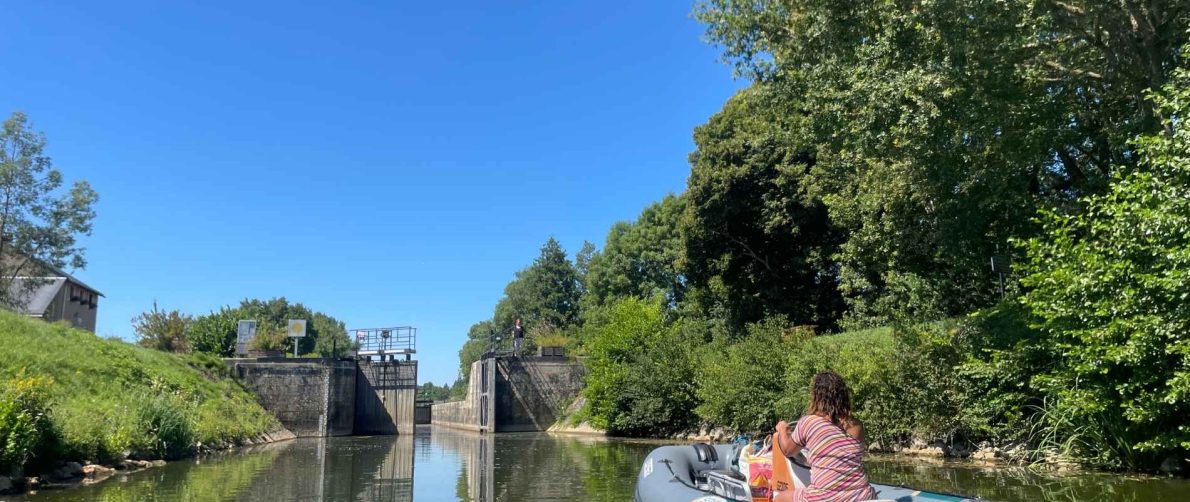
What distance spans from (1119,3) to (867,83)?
3576mm

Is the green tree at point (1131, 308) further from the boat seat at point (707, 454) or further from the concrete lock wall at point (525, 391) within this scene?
the concrete lock wall at point (525, 391)

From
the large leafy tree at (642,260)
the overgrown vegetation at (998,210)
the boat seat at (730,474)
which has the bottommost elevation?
the boat seat at (730,474)

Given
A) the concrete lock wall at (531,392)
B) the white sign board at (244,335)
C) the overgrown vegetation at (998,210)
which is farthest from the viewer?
the concrete lock wall at (531,392)

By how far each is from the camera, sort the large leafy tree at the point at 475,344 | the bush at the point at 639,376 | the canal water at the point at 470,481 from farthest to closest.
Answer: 1. the large leafy tree at the point at 475,344
2. the bush at the point at 639,376
3. the canal water at the point at 470,481

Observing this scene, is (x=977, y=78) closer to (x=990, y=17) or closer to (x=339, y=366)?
(x=990, y=17)

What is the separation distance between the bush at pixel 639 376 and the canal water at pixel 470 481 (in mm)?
7158

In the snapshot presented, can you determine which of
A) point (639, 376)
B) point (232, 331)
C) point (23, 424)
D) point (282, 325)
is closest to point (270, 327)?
point (232, 331)

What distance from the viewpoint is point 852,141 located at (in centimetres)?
1334

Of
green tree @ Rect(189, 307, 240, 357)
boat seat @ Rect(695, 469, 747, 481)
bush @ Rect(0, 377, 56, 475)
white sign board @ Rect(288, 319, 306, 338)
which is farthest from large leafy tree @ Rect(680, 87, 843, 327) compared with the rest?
green tree @ Rect(189, 307, 240, 357)

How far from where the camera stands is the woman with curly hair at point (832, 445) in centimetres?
462

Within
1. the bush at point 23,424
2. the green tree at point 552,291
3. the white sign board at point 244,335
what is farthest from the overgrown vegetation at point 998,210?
the green tree at point 552,291

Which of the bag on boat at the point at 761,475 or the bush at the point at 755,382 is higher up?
the bush at the point at 755,382

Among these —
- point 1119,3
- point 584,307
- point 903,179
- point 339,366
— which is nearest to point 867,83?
point 903,179

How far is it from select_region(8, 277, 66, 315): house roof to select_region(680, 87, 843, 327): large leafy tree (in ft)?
97.2
